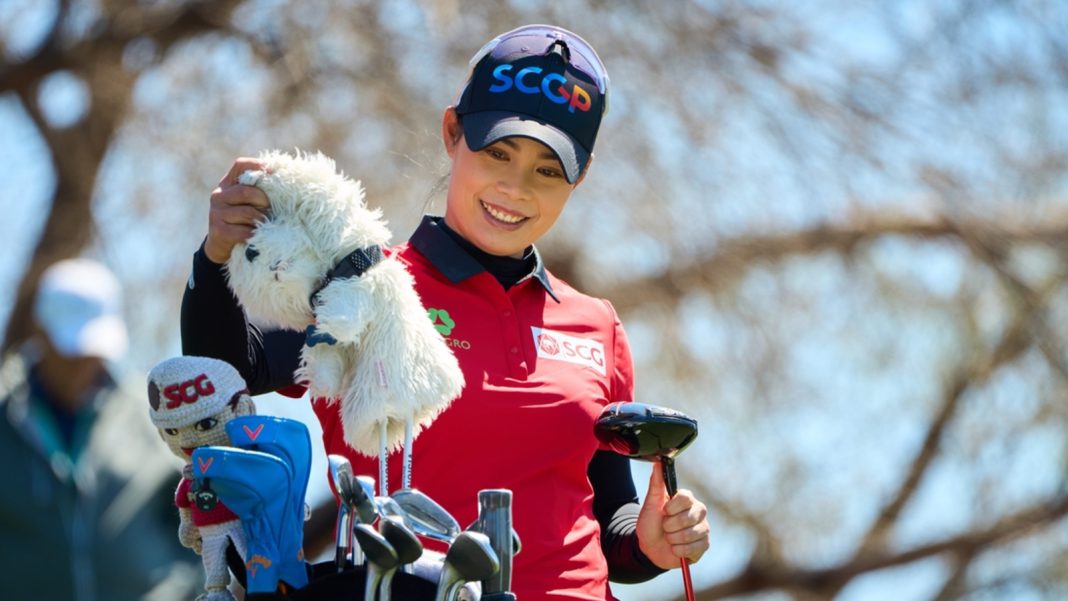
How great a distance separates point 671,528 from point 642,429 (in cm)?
20

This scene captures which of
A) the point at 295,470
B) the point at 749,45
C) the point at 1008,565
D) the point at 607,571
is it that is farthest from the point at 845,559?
the point at 295,470

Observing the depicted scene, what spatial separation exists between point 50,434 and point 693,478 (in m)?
3.06

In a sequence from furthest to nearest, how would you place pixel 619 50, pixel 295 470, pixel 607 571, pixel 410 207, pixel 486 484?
1. pixel 619 50
2. pixel 410 207
3. pixel 607 571
4. pixel 486 484
5. pixel 295 470

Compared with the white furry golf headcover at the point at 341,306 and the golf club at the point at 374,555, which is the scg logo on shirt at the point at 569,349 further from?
the golf club at the point at 374,555

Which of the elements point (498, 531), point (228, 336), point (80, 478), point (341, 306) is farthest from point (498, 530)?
point (80, 478)

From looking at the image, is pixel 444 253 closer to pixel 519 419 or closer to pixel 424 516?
pixel 519 419

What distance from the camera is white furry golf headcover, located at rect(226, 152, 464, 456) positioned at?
229 centimetres

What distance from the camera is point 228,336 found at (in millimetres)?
2377

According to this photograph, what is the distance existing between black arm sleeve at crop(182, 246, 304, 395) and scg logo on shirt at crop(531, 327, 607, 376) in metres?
0.36

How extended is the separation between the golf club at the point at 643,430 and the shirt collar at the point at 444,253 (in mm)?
276

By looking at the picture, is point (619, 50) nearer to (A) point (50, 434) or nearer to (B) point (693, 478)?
(B) point (693, 478)

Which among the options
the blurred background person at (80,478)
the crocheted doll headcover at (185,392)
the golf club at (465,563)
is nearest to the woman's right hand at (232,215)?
the crocheted doll headcover at (185,392)

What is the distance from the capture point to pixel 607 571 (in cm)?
263

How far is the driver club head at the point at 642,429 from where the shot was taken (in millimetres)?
2479
